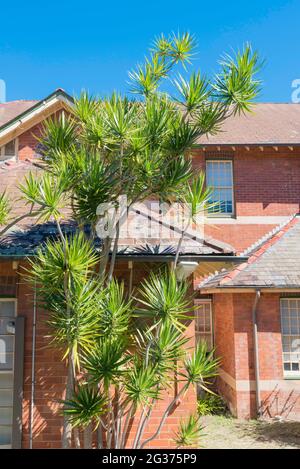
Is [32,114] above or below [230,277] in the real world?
above

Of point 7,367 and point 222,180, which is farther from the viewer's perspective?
point 222,180

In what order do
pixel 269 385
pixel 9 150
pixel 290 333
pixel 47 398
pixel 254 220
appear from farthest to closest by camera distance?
pixel 254 220, pixel 9 150, pixel 290 333, pixel 269 385, pixel 47 398

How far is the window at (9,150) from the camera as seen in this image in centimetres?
1213

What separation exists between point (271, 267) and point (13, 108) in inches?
517

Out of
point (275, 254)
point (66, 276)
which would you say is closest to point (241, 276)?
point (275, 254)

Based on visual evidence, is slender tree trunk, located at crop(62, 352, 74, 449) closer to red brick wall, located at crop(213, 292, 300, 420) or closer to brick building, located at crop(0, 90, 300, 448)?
brick building, located at crop(0, 90, 300, 448)

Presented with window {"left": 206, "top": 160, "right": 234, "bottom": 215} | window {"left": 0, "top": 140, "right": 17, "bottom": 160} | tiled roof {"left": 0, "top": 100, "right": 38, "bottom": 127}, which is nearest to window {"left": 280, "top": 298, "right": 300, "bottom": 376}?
window {"left": 206, "top": 160, "right": 234, "bottom": 215}

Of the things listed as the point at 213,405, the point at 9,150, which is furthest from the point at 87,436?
the point at 9,150

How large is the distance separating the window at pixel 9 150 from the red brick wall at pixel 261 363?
7394 millimetres

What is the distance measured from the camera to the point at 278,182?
50.1 feet

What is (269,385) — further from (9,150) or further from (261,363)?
(9,150)

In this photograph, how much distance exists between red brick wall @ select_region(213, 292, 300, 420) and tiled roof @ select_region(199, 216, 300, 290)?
19.0 inches

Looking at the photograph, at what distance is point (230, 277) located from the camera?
1164 centimetres
